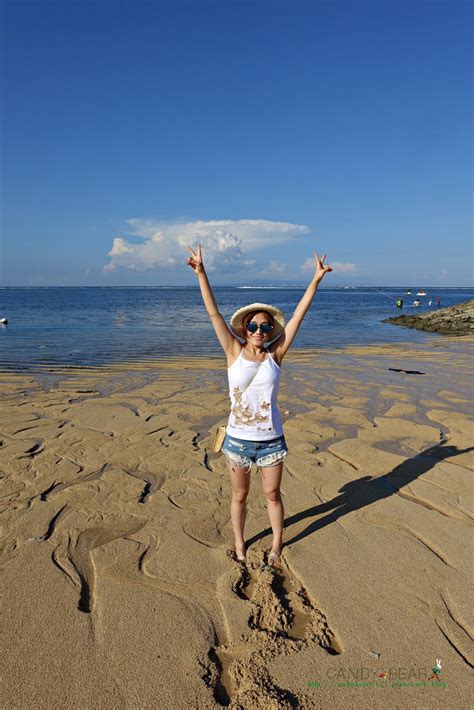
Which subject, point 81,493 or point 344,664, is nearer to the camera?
point 344,664

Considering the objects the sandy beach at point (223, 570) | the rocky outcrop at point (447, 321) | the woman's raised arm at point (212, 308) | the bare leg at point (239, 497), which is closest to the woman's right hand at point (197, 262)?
the woman's raised arm at point (212, 308)

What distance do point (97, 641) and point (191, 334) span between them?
20.5 metres

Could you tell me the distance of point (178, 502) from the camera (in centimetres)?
463

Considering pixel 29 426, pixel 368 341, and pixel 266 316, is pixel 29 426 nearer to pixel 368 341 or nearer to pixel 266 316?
pixel 266 316

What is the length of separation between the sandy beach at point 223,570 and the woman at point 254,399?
0.61m

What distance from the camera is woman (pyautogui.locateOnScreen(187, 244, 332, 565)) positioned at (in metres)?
3.39

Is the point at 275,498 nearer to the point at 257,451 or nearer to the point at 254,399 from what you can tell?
the point at 257,451

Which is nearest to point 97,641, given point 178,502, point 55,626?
point 55,626

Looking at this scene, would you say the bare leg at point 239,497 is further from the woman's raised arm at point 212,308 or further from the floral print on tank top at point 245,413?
the woman's raised arm at point 212,308

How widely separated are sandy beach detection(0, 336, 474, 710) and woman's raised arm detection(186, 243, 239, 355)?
1.82 meters

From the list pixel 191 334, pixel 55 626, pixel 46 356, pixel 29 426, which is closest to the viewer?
pixel 55 626

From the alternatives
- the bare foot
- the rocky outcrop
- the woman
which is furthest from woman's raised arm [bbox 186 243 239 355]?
the rocky outcrop

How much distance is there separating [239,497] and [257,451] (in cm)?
46

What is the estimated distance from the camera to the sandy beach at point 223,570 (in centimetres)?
256
